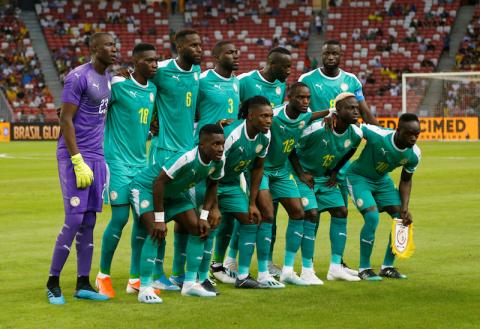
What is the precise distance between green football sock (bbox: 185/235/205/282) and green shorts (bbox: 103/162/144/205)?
2.34ft

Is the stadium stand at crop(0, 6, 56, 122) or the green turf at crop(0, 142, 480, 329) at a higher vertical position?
the green turf at crop(0, 142, 480, 329)

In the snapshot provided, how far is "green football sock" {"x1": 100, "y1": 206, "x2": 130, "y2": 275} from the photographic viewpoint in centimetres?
874

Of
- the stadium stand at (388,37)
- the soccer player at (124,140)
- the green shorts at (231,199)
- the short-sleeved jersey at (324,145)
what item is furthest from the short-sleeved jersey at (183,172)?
the stadium stand at (388,37)

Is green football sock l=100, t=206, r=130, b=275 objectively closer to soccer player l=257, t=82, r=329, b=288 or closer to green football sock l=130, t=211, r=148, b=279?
green football sock l=130, t=211, r=148, b=279

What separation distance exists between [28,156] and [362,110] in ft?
78.8

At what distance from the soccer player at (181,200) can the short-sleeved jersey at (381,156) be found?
2.15 metres

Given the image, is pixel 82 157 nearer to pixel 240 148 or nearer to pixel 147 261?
pixel 147 261

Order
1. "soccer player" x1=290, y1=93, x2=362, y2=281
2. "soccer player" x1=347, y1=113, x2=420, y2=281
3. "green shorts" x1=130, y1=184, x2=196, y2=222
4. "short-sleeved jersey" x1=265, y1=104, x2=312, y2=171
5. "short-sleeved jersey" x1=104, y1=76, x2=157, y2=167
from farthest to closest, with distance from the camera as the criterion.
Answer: "soccer player" x1=347, y1=113, x2=420, y2=281 → "soccer player" x1=290, y1=93, x2=362, y2=281 → "short-sleeved jersey" x1=265, y1=104, x2=312, y2=171 → "short-sleeved jersey" x1=104, y1=76, x2=157, y2=167 → "green shorts" x1=130, y1=184, x2=196, y2=222

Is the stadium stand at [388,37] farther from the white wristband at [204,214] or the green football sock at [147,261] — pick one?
the green football sock at [147,261]

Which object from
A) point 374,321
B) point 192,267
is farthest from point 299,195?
point 374,321

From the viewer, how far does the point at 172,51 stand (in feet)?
164

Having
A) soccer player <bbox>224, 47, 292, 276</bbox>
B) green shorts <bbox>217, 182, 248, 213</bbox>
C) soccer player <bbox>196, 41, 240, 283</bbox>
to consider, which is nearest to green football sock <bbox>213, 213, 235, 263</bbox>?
soccer player <bbox>196, 41, 240, 283</bbox>

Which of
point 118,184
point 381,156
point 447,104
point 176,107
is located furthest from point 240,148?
point 447,104

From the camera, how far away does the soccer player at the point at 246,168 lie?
349 inches
